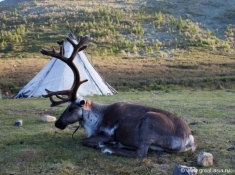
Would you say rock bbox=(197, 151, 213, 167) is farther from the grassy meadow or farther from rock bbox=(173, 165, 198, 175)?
rock bbox=(173, 165, 198, 175)

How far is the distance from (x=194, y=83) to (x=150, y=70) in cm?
680

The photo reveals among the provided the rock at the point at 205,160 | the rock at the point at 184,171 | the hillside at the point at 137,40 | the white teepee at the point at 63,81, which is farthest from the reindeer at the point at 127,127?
the hillside at the point at 137,40

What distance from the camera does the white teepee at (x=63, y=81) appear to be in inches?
829

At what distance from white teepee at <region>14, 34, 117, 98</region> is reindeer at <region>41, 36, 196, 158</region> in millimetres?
11854

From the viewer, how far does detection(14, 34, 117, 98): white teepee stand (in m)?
21.0

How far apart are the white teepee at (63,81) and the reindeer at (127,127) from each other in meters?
11.9

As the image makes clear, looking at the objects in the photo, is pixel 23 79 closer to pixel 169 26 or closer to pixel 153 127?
pixel 153 127

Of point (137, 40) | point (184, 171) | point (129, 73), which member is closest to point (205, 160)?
point (184, 171)

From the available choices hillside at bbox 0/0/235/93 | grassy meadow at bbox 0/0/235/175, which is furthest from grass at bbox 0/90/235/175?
hillside at bbox 0/0/235/93

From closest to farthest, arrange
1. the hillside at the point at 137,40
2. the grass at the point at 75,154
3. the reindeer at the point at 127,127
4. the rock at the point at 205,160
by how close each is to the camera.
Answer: the grass at the point at 75,154 < the rock at the point at 205,160 < the reindeer at the point at 127,127 < the hillside at the point at 137,40

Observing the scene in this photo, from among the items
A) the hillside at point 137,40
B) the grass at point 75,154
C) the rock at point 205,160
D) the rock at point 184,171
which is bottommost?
the hillside at point 137,40

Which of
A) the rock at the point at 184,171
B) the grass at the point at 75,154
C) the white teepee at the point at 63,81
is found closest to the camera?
the rock at the point at 184,171

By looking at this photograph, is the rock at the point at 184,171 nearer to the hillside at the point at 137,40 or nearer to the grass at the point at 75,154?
the grass at the point at 75,154

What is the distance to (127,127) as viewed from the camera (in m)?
8.27
